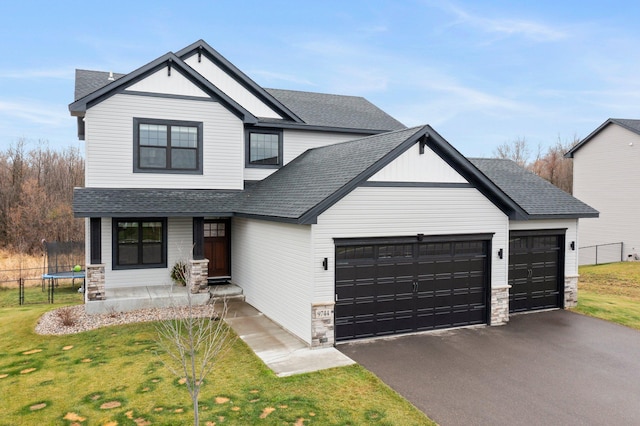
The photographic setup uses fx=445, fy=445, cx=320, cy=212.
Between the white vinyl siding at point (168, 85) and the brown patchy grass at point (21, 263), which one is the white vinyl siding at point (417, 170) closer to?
Result: the white vinyl siding at point (168, 85)

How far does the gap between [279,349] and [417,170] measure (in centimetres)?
546

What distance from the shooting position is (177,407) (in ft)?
23.1

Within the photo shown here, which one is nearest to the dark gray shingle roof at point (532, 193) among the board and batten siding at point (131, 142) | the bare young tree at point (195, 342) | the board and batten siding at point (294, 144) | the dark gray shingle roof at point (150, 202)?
the board and batten siding at point (294, 144)

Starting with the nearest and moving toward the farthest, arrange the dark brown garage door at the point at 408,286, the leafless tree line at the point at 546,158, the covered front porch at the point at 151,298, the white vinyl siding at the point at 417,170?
the dark brown garage door at the point at 408,286 < the white vinyl siding at the point at 417,170 < the covered front porch at the point at 151,298 < the leafless tree line at the point at 546,158

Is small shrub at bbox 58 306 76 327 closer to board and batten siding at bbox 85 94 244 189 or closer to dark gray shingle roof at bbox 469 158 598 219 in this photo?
board and batten siding at bbox 85 94 244 189

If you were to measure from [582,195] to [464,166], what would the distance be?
21532mm

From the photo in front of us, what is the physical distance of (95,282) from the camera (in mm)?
12922

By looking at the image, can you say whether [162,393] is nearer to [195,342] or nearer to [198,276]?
[195,342]

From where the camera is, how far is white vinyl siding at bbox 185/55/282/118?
54.5 ft

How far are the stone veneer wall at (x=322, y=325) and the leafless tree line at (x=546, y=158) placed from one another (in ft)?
146

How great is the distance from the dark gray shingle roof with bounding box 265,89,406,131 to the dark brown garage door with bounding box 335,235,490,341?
828 centimetres

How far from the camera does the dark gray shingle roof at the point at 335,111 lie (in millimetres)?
18719

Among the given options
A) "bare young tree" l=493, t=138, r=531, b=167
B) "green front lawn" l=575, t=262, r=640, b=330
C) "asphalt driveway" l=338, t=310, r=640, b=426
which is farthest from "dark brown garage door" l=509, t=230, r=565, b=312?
"bare young tree" l=493, t=138, r=531, b=167

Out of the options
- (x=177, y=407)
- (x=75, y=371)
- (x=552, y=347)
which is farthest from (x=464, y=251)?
(x=75, y=371)
